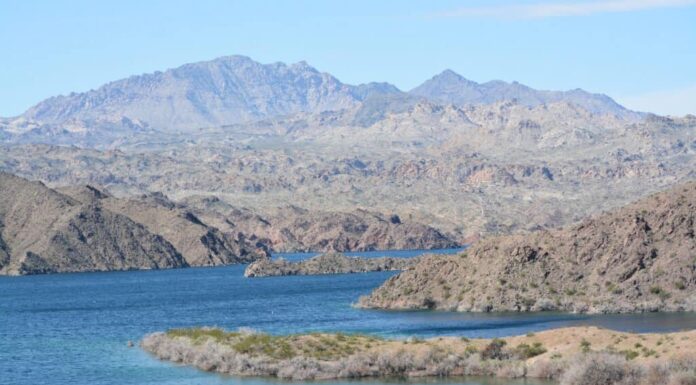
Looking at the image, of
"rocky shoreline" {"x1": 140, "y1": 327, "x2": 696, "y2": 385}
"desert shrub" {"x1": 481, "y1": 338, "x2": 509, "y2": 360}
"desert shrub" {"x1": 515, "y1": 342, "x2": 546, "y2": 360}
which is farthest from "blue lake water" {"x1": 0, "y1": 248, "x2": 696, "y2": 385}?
"desert shrub" {"x1": 515, "y1": 342, "x2": 546, "y2": 360}

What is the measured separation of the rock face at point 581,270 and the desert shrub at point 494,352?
43.7 m

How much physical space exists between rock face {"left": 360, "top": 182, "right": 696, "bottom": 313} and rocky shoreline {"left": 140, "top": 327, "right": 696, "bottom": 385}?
41.3 m

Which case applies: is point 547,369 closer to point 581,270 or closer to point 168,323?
point 581,270

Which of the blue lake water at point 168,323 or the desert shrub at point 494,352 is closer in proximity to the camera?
the desert shrub at point 494,352

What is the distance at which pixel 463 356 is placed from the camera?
86375 millimetres

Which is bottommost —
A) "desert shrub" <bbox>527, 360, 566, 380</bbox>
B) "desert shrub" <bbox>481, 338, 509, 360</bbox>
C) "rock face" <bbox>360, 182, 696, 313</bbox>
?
"desert shrub" <bbox>527, 360, 566, 380</bbox>

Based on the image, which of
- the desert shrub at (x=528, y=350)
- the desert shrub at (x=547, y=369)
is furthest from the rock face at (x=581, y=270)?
the desert shrub at (x=547, y=369)

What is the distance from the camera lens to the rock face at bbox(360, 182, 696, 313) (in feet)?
431

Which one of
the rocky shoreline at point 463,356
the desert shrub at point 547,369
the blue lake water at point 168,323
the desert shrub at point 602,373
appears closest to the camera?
the desert shrub at point 602,373

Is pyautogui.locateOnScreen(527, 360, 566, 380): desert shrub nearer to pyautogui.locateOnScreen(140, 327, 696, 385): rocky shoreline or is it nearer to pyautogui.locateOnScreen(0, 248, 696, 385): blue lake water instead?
pyautogui.locateOnScreen(140, 327, 696, 385): rocky shoreline

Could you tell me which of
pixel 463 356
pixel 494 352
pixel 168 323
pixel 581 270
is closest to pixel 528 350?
pixel 494 352

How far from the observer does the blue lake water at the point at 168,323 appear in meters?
92.1

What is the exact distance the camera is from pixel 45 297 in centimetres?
19825

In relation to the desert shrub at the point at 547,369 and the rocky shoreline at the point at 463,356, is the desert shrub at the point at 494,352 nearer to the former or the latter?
the rocky shoreline at the point at 463,356
